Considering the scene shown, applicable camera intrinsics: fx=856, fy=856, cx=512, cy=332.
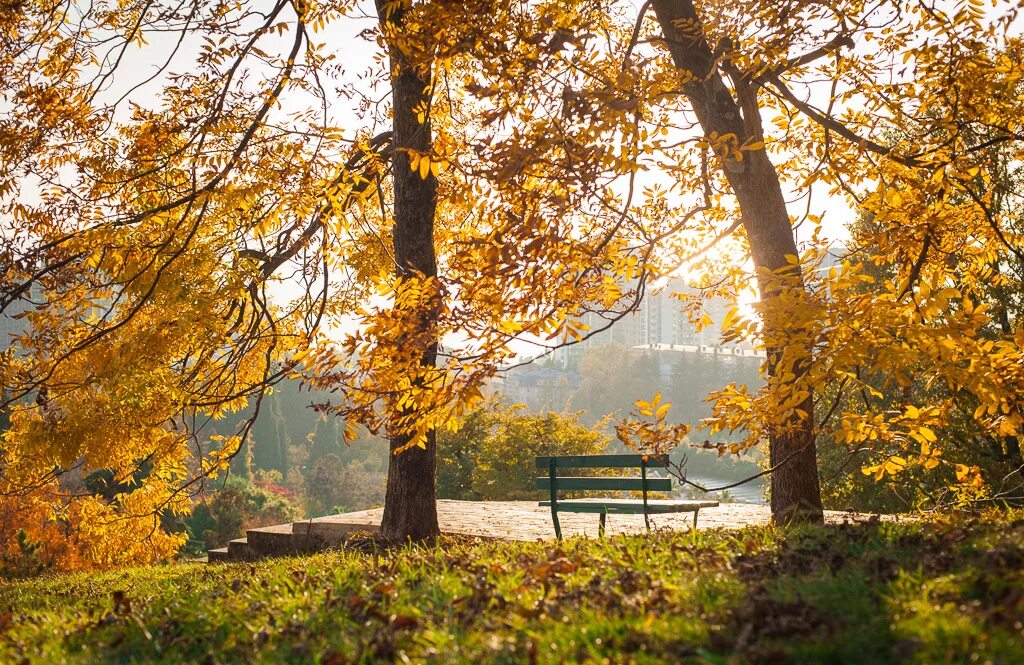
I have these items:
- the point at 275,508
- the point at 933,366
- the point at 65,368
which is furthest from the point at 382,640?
the point at 275,508

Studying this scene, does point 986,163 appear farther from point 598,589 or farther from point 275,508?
point 275,508

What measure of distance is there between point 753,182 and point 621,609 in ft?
12.9

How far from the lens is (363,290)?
11188mm

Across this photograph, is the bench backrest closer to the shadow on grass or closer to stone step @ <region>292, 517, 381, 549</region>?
stone step @ <region>292, 517, 381, 549</region>

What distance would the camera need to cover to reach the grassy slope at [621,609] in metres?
2.64

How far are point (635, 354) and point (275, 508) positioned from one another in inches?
2704

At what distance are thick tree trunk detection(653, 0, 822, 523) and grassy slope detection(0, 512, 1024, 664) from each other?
58.1 inches

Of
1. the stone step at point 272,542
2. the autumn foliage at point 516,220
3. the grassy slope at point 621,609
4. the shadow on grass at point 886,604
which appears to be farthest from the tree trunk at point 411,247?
the shadow on grass at point 886,604

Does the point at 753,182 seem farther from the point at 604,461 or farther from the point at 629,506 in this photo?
the point at 629,506

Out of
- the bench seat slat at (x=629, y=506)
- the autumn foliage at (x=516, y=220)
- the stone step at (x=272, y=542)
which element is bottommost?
the stone step at (x=272, y=542)

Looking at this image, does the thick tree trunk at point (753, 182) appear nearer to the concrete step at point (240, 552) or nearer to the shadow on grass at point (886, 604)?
the shadow on grass at point (886, 604)

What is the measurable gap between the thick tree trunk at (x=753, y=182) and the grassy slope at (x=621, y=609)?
4.84 ft

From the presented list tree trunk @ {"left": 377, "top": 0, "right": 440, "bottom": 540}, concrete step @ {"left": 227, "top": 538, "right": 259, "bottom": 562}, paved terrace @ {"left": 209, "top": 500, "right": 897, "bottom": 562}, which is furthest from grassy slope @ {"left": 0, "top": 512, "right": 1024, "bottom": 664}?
concrete step @ {"left": 227, "top": 538, "right": 259, "bottom": 562}

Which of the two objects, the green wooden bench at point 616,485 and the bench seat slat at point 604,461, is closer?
the bench seat slat at point 604,461
